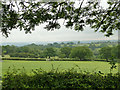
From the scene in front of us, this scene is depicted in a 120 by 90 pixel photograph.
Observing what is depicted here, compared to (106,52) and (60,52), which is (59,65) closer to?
(60,52)

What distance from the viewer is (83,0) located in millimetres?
3680

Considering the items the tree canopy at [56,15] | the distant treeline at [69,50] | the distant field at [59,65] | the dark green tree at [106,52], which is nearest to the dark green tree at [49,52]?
the distant treeline at [69,50]

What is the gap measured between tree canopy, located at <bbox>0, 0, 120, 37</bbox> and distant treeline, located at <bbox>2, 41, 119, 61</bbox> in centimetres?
90

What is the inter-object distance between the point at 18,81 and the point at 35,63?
149cm

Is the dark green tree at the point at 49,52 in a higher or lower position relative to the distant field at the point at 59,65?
higher

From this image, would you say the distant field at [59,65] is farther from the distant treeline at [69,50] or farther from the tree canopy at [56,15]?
the tree canopy at [56,15]

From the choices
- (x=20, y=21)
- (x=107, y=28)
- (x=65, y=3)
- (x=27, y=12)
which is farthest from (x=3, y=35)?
(x=107, y=28)

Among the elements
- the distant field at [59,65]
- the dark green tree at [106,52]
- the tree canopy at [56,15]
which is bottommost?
the distant field at [59,65]

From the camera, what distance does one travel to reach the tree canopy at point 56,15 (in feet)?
11.2

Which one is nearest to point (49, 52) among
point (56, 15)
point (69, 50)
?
point (69, 50)

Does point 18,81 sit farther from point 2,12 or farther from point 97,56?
point 97,56

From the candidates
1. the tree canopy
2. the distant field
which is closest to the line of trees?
A: the distant field

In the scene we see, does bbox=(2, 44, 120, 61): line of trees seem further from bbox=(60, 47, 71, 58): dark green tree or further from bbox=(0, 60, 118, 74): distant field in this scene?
bbox=(0, 60, 118, 74): distant field

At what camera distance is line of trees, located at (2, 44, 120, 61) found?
4.54 meters
